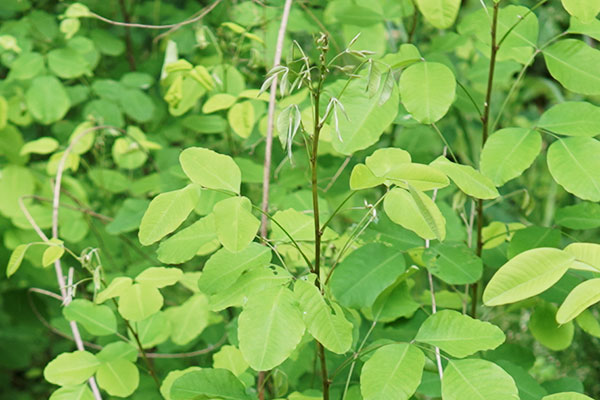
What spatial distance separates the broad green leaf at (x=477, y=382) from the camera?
0.80m

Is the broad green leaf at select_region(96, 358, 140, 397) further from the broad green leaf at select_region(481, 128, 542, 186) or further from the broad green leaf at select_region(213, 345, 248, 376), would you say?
the broad green leaf at select_region(481, 128, 542, 186)

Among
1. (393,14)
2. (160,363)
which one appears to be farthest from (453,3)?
(160,363)

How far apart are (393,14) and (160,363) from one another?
3.37ft

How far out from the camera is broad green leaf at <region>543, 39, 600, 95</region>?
3.29 feet

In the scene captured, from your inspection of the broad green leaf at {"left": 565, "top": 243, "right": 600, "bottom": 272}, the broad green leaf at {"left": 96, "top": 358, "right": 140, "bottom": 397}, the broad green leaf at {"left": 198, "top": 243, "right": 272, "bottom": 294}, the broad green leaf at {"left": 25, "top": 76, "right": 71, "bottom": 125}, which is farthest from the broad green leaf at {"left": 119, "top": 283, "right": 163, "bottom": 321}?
the broad green leaf at {"left": 25, "top": 76, "right": 71, "bottom": 125}

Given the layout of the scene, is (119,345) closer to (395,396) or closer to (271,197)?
(271,197)

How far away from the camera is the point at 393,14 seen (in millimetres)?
1491

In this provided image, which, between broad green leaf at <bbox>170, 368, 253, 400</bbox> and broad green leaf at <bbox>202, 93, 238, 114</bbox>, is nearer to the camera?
broad green leaf at <bbox>170, 368, 253, 400</bbox>

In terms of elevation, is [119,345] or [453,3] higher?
[453,3]

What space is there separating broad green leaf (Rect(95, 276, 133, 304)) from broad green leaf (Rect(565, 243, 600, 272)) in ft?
2.19

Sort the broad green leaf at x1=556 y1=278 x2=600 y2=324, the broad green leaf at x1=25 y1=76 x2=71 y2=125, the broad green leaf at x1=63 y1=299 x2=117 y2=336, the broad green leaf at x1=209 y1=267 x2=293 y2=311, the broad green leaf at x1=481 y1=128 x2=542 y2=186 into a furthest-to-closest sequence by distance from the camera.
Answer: the broad green leaf at x1=25 y1=76 x2=71 y2=125 → the broad green leaf at x1=63 y1=299 x2=117 y2=336 → the broad green leaf at x1=481 y1=128 x2=542 y2=186 → the broad green leaf at x1=209 y1=267 x2=293 y2=311 → the broad green leaf at x1=556 y1=278 x2=600 y2=324

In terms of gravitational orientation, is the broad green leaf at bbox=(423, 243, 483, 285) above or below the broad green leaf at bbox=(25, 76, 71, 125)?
above

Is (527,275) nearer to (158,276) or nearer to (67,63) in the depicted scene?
(158,276)

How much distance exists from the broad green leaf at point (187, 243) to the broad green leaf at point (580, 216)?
23.1 inches
